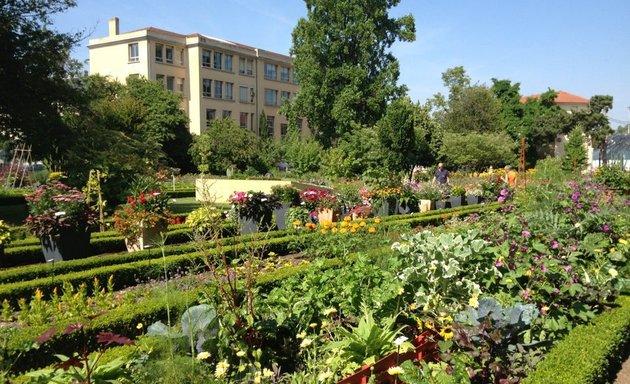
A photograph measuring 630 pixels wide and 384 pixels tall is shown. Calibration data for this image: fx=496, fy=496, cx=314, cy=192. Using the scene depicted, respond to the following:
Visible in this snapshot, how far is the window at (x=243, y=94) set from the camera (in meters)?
47.9

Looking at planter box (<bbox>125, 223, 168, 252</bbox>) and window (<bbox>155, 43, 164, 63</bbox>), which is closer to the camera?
planter box (<bbox>125, 223, 168, 252</bbox>)

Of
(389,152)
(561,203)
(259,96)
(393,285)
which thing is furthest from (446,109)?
(393,285)

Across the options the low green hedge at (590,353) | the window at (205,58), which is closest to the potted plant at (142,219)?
the low green hedge at (590,353)

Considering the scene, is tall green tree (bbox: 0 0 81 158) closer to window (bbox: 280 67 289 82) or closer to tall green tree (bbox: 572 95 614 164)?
window (bbox: 280 67 289 82)

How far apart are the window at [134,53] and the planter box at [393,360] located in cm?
4145

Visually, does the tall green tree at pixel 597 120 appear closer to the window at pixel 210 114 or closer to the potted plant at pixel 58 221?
the window at pixel 210 114

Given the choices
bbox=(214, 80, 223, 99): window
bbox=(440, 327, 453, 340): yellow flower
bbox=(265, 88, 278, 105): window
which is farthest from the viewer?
bbox=(265, 88, 278, 105): window

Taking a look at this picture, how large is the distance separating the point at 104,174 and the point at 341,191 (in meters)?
6.46

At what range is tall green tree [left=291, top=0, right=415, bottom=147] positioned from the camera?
3100 cm

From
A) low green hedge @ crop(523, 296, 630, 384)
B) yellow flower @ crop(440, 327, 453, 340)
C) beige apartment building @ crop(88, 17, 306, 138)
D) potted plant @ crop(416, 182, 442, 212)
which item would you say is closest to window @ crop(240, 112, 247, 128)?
beige apartment building @ crop(88, 17, 306, 138)

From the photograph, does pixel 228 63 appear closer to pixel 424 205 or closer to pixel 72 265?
pixel 424 205

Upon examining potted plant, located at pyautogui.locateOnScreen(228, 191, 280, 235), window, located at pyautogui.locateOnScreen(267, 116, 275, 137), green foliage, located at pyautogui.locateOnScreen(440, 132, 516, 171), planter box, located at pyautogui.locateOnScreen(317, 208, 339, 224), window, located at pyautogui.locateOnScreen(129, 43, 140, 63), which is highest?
window, located at pyautogui.locateOnScreen(129, 43, 140, 63)

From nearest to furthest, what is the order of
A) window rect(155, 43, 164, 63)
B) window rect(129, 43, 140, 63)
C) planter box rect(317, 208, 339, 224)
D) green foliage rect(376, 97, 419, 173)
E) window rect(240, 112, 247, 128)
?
planter box rect(317, 208, 339, 224) → green foliage rect(376, 97, 419, 173) → window rect(129, 43, 140, 63) → window rect(155, 43, 164, 63) → window rect(240, 112, 247, 128)

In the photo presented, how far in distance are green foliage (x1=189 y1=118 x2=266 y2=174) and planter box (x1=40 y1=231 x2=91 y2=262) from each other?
2520 cm
